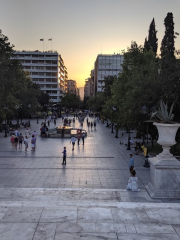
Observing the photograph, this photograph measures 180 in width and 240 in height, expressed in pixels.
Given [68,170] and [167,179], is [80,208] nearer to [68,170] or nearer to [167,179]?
[167,179]

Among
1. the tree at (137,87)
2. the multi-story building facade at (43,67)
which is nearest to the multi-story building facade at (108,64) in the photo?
the multi-story building facade at (43,67)

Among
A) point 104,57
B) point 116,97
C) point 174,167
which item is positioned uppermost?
point 104,57

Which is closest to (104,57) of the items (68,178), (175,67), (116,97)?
(116,97)

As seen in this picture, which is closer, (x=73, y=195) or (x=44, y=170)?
(x=73, y=195)

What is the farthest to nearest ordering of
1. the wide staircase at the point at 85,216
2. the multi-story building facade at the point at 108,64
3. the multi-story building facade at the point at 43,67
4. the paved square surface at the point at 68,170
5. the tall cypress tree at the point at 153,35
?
the multi-story building facade at the point at 108,64 → the multi-story building facade at the point at 43,67 → the tall cypress tree at the point at 153,35 → the paved square surface at the point at 68,170 → the wide staircase at the point at 85,216

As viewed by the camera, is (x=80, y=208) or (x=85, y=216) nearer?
(x=85, y=216)

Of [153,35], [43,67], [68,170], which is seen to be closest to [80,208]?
[68,170]

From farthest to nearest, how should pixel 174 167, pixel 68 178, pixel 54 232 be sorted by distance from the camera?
1. pixel 68 178
2. pixel 174 167
3. pixel 54 232

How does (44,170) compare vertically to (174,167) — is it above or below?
below

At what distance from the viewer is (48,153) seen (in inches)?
761

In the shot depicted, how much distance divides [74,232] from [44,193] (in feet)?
11.4

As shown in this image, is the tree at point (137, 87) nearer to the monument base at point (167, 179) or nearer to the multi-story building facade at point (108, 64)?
the monument base at point (167, 179)

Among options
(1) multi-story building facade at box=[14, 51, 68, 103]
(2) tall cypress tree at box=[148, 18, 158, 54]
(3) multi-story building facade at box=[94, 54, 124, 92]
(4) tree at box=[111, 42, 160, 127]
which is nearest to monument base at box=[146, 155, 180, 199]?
(4) tree at box=[111, 42, 160, 127]

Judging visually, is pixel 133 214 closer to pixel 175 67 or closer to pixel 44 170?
pixel 44 170
